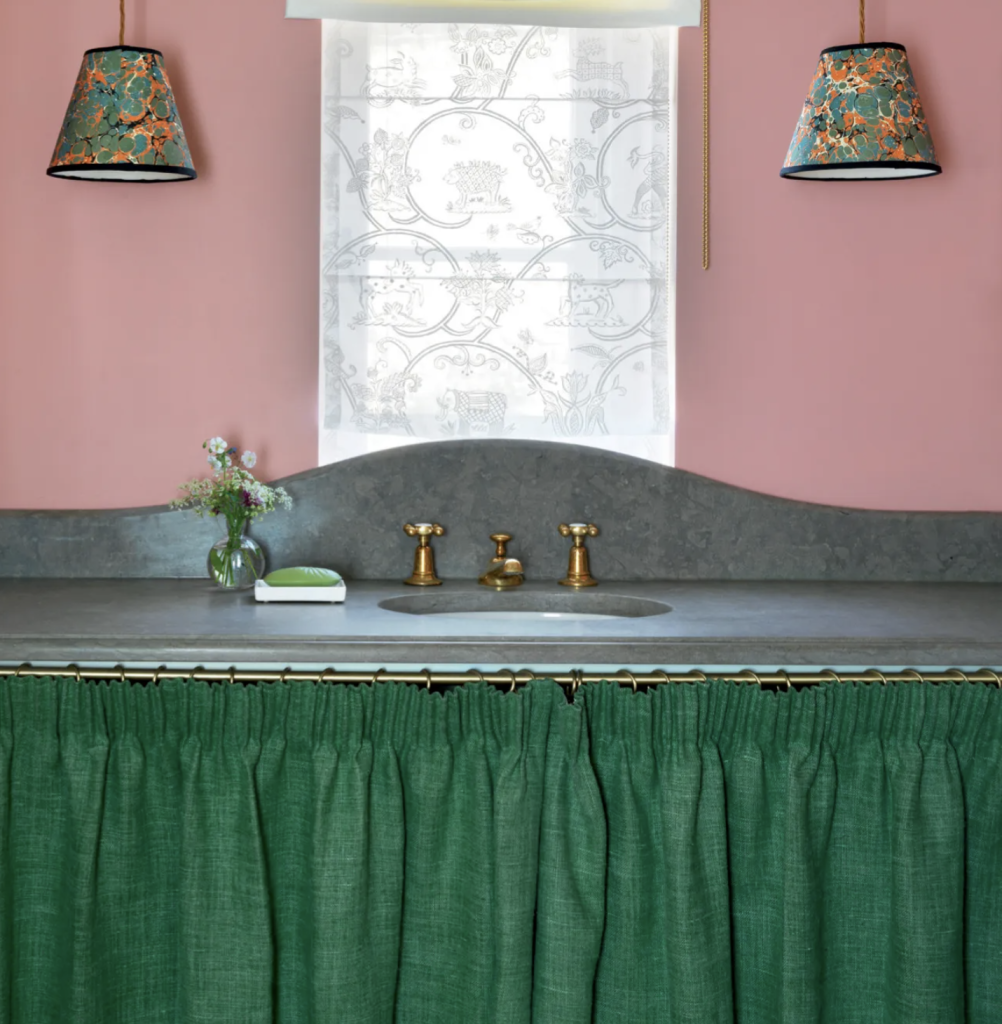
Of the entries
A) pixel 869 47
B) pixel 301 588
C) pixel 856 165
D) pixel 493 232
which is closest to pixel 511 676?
pixel 301 588

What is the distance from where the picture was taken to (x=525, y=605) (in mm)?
2326

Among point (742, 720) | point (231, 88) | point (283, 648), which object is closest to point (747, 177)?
point (231, 88)

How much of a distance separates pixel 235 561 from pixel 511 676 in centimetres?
72

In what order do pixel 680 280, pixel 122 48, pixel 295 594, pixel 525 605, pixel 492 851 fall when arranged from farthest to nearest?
pixel 680 280 < pixel 525 605 < pixel 122 48 < pixel 295 594 < pixel 492 851

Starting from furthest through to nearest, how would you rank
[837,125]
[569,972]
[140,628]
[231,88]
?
[231,88], [837,125], [140,628], [569,972]

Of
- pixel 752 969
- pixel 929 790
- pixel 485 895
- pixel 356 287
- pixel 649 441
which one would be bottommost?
pixel 752 969

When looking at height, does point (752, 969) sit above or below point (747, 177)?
below

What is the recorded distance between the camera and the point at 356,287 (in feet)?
7.93

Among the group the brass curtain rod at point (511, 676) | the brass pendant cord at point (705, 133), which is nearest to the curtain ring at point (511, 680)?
the brass curtain rod at point (511, 676)

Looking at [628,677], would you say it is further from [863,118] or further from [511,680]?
[863,118]

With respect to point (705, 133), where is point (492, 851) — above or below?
below

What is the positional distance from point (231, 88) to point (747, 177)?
105 cm

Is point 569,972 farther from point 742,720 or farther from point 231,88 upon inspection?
point 231,88

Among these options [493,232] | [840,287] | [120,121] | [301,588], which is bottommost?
[301,588]
